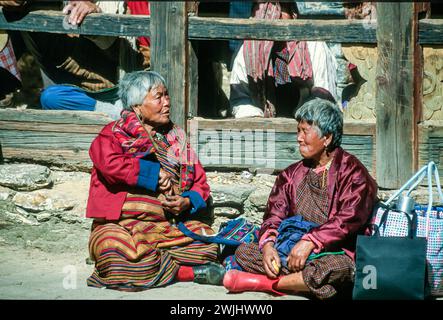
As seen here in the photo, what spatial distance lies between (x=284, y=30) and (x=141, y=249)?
206cm

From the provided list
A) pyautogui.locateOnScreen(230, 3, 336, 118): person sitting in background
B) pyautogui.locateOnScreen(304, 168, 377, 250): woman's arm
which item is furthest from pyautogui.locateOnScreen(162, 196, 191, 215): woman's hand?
pyautogui.locateOnScreen(230, 3, 336, 118): person sitting in background

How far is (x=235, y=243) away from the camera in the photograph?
570cm

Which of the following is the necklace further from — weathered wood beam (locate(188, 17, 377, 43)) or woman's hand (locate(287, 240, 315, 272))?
weathered wood beam (locate(188, 17, 377, 43))

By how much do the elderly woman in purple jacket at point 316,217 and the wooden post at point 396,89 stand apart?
32.6 inches

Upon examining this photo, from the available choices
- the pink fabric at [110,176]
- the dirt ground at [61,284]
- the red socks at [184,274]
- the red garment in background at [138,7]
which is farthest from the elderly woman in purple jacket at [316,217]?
the red garment in background at [138,7]

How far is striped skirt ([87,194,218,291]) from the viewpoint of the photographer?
17.8ft

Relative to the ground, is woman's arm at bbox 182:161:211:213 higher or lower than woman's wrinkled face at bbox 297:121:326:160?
lower

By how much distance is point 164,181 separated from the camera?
570 cm

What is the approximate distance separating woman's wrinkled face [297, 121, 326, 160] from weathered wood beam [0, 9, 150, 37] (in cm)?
166

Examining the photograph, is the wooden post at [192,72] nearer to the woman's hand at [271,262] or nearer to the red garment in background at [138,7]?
the red garment in background at [138,7]

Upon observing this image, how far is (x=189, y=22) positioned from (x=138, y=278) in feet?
6.90

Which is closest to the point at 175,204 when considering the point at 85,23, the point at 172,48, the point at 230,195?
the point at 230,195

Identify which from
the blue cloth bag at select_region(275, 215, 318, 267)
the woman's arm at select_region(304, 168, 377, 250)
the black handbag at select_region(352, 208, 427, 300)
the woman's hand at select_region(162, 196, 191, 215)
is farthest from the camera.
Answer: the woman's hand at select_region(162, 196, 191, 215)

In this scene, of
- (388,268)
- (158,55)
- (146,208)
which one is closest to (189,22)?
(158,55)
